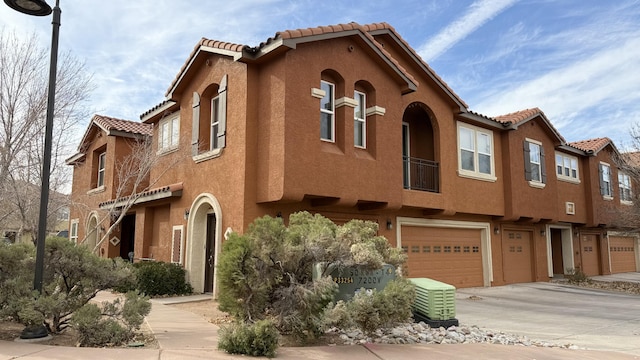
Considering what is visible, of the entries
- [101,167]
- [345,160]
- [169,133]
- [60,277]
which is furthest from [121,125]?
[60,277]

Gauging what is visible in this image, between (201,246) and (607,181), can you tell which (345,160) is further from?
(607,181)

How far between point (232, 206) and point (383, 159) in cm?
436

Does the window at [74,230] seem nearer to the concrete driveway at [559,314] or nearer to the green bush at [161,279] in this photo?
the green bush at [161,279]

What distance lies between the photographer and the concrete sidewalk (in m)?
5.98

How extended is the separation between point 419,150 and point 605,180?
13.7 m

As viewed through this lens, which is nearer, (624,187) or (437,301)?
(437,301)

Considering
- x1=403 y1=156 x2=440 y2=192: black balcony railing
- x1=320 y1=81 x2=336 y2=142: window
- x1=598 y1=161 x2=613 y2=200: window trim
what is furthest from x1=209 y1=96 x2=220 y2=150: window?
x1=598 y1=161 x2=613 y2=200: window trim

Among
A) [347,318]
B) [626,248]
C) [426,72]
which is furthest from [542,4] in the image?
[626,248]

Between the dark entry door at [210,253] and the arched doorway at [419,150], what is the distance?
629 cm

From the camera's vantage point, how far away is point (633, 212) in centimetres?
1995

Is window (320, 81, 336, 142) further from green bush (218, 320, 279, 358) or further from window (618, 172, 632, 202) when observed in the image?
window (618, 172, 632, 202)

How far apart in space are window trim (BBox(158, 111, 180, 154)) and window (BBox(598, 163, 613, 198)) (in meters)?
21.0

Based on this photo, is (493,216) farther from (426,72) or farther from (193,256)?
(193,256)

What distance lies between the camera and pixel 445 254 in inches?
648
